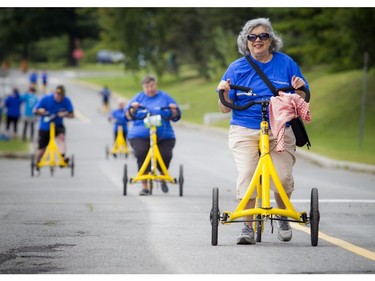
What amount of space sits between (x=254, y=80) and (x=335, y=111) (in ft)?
101

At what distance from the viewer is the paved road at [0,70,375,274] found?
26.9 ft

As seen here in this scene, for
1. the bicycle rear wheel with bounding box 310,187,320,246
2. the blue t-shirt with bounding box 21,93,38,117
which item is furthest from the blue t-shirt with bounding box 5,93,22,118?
the bicycle rear wheel with bounding box 310,187,320,246

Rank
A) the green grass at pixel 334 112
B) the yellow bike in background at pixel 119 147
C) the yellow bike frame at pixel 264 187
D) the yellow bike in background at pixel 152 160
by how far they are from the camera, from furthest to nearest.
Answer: the green grass at pixel 334 112, the yellow bike in background at pixel 119 147, the yellow bike in background at pixel 152 160, the yellow bike frame at pixel 264 187

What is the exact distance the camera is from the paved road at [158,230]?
820 cm

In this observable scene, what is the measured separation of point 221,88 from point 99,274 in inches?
89.0

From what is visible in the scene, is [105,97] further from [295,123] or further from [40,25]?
[295,123]

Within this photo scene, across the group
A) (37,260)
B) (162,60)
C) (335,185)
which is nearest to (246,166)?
(37,260)

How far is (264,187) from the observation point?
915 cm

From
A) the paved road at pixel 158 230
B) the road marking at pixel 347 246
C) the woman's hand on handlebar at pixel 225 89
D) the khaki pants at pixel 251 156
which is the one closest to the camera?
the paved road at pixel 158 230

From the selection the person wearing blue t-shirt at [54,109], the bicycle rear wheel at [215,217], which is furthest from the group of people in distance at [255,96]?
the person wearing blue t-shirt at [54,109]

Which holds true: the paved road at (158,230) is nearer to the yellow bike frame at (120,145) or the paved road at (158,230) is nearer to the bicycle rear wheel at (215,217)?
the bicycle rear wheel at (215,217)

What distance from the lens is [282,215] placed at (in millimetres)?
9203

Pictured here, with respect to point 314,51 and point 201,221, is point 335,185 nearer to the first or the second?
point 201,221

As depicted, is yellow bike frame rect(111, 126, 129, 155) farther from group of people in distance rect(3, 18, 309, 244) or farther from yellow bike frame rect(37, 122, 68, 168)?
group of people in distance rect(3, 18, 309, 244)
